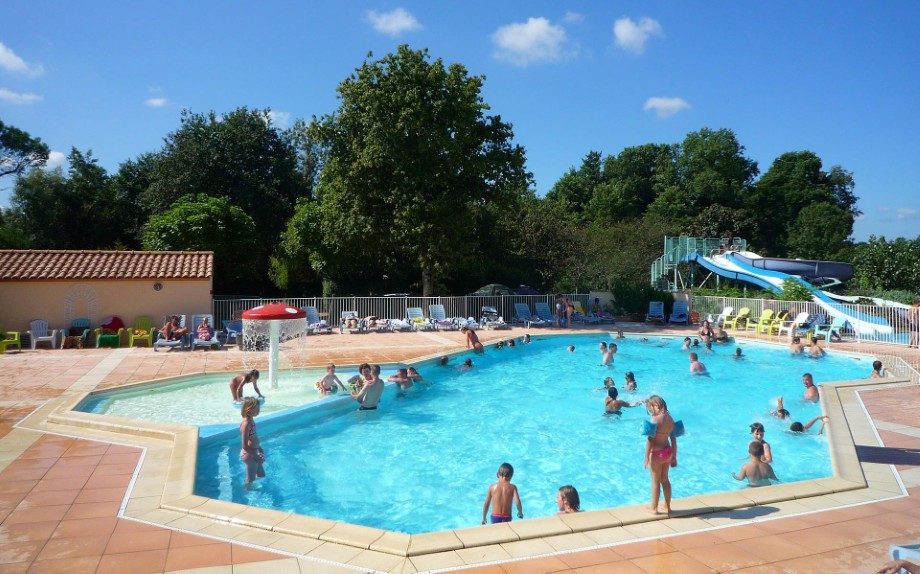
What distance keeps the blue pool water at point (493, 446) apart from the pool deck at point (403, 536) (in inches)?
47.0

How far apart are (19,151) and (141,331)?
29.1 metres

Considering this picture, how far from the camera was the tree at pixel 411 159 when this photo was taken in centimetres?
2392

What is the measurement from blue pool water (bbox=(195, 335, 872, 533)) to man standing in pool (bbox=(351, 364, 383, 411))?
0.61 feet

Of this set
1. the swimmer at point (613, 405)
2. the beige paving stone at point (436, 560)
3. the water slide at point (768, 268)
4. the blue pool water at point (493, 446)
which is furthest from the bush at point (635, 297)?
the beige paving stone at point (436, 560)

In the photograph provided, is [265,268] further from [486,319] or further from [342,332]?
[486,319]

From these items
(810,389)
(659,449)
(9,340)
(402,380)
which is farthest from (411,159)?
(659,449)

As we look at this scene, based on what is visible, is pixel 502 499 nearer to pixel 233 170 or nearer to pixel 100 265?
pixel 100 265

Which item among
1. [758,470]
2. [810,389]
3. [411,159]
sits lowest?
[758,470]

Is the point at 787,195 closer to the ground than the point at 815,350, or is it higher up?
higher up

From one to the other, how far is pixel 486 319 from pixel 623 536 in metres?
18.8

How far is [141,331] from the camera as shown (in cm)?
1823

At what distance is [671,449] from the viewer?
19.9 feet

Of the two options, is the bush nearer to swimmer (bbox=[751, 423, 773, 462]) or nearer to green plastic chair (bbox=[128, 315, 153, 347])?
swimmer (bbox=[751, 423, 773, 462])

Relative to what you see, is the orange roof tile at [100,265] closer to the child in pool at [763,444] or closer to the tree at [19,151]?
the child in pool at [763,444]
